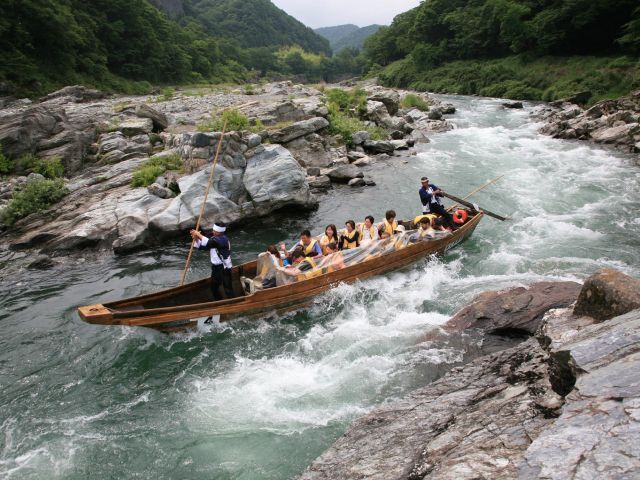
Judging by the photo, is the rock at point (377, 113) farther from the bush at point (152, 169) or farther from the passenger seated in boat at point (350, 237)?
the passenger seated in boat at point (350, 237)

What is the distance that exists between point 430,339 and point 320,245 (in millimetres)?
4069

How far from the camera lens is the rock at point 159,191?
15.4 meters

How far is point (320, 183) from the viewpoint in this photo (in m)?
19.2

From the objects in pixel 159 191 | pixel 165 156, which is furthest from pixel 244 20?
pixel 159 191

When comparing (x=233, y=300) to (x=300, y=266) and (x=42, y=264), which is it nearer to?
(x=300, y=266)

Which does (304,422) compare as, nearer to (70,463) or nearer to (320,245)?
(70,463)

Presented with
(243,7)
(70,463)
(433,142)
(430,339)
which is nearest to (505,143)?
(433,142)

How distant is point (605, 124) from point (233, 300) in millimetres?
24557

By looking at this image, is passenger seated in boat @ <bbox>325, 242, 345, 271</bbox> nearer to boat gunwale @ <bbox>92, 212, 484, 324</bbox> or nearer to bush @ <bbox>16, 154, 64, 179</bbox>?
boat gunwale @ <bbox>92, 212, 484, 324</bbox>

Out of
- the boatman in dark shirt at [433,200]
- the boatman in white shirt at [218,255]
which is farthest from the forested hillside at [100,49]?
the boatman in dark shirt at [433,200]

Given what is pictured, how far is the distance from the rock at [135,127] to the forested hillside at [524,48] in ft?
96.6

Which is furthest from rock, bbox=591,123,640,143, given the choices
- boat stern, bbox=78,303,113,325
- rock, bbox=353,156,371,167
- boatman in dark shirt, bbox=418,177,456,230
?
boat stern, bbox=78,303,113,325

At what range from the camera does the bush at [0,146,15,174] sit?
60.1 feet

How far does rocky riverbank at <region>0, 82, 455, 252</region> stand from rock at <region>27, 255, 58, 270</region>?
64 cm
